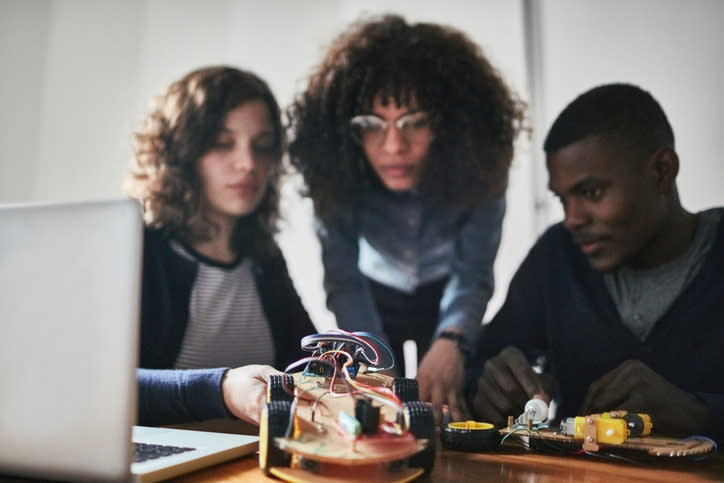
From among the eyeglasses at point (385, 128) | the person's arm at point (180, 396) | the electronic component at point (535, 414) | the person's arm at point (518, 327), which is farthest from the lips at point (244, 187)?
the electronic component at point (535, 414)

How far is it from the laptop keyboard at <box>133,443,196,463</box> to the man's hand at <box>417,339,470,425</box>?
608 millimetres

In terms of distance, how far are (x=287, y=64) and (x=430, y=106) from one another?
407mm

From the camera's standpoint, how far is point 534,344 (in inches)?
54.8

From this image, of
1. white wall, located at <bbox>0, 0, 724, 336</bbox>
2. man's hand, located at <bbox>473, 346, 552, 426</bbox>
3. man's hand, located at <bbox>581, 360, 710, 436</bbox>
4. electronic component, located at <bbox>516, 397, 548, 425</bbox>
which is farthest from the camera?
white wall, located at <bbox>0, 0, 724, 336</bbox>

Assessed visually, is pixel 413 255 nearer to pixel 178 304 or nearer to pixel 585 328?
pixel 585 328

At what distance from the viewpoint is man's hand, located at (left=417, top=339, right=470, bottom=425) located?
52.8 inches

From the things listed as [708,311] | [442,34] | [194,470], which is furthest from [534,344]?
[194,470]

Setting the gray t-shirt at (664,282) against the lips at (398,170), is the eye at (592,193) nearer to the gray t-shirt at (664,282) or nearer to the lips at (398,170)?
the gray t-shirt at (664,282)

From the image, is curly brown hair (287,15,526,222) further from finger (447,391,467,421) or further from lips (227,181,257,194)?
finger (447,391,467,421)

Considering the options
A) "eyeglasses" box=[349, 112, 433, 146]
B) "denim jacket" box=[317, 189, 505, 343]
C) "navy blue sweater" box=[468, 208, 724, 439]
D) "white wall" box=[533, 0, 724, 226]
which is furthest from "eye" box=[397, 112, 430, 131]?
"navy blue sweater" box=[468, 208, 724, 439]

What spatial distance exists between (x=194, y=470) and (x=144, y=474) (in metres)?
0.10

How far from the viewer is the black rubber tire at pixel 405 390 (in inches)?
33.8

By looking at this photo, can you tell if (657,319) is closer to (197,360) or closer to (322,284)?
(322,284)

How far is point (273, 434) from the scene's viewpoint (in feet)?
2.33
